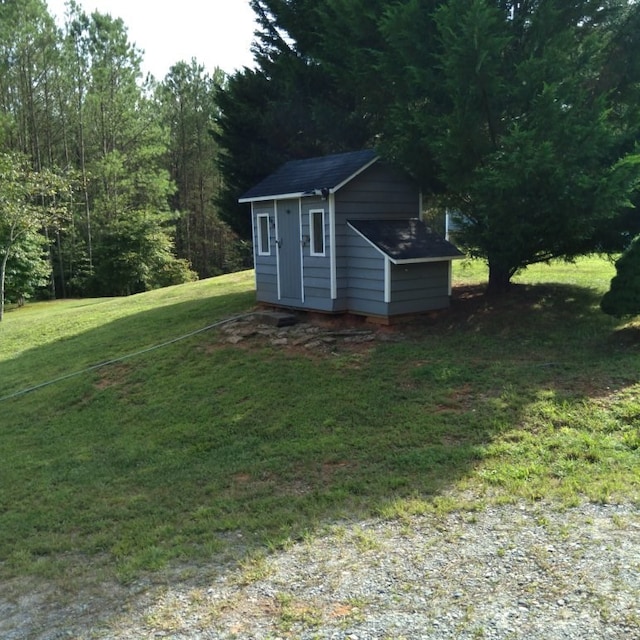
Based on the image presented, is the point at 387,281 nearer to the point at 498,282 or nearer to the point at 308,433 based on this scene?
the point at 498,282

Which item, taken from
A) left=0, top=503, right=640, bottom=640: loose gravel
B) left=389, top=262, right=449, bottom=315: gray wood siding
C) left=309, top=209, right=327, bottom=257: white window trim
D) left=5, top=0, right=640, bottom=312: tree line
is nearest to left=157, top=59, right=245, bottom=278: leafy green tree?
left=5, top=0, right=640, bottom=312: tree line

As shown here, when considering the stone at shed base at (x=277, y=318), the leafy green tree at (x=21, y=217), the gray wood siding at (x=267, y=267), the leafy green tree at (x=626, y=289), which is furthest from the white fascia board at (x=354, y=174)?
the leafy green tree at (x=21, y=217)

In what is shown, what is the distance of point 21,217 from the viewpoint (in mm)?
20703

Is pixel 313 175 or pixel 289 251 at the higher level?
pixel 313 175

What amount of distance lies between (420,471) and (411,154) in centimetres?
519

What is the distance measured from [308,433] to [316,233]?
4.32 m

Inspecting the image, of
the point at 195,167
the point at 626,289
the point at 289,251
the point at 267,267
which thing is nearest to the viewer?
the point at 626,289

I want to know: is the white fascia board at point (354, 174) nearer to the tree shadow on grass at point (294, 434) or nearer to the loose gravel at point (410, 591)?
the tree shadow on grass at point (294, 434)

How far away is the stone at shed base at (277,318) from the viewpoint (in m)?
9.68

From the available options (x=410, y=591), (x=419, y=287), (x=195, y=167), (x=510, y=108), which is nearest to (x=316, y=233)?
(x=419, y=287)

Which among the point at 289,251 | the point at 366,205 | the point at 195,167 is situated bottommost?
the point at 289,251

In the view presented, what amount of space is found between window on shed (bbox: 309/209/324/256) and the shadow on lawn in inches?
64.9

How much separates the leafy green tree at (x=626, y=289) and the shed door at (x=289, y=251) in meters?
4.58

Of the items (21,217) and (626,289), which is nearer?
(626,289)
